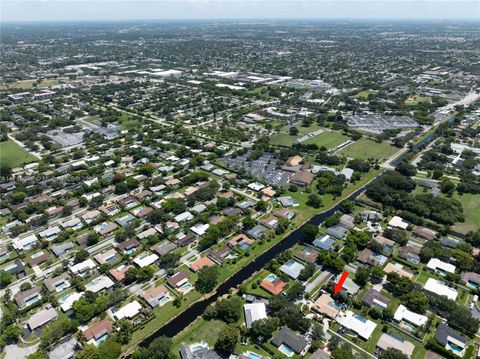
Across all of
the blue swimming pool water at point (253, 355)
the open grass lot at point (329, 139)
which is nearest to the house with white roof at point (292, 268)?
the blue swimming pool water at point (253, 355)

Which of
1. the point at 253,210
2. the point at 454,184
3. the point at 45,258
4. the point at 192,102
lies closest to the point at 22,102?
the point at 192,102

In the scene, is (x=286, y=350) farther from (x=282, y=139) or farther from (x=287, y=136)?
(x=287, y=136)

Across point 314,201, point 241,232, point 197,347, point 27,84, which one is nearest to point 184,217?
point 241,232

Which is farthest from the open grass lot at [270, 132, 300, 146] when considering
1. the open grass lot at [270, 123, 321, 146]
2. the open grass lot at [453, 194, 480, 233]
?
the open grass lot at [453, 194, 480, 233]

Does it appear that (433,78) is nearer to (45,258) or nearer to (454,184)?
(454,184)

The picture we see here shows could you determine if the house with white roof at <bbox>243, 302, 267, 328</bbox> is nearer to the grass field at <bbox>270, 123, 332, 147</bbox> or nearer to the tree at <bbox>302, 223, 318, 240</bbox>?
the tree at <bbox>302, 223, 318, 240</bbox>

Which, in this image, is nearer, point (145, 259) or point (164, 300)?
point (164, 300)
